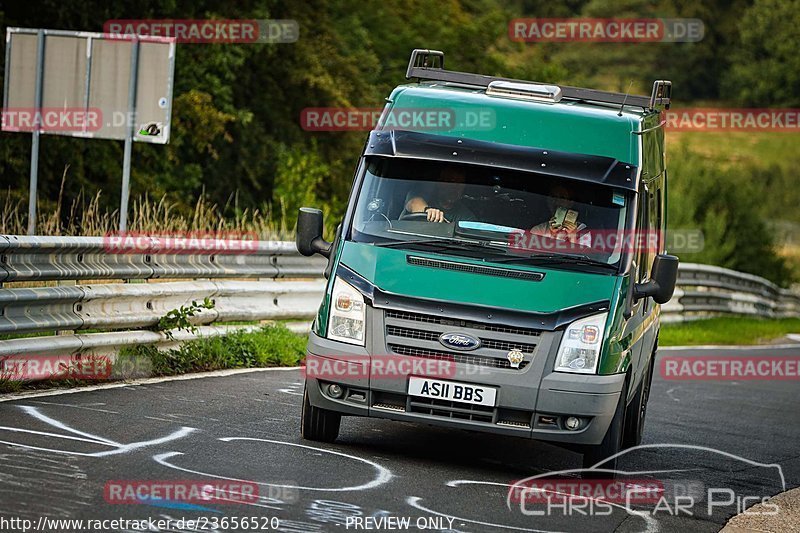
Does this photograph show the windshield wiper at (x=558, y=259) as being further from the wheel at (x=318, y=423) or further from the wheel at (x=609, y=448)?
the wheel at (x=318, y=423)

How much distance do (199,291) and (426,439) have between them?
10.7 feet

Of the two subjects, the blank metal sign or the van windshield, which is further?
the blank metal sign

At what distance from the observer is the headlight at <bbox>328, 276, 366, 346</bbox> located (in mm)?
8883

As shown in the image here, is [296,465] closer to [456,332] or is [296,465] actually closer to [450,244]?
[456,332]

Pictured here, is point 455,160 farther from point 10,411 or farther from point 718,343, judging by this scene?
point 718,343

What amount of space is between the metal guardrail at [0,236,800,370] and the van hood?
2670mm

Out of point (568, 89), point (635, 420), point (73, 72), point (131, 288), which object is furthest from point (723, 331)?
point (131, 288)

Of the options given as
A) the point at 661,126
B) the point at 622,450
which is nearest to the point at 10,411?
the point at 622,450

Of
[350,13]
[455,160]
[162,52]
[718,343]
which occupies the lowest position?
[718,343]

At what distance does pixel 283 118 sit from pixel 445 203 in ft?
87.5

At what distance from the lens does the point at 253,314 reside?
1394cm

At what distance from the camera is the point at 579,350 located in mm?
8711

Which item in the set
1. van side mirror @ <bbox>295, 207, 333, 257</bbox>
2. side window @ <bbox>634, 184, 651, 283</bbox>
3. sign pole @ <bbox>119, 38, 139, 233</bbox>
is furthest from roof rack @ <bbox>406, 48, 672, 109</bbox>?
sign pole @ <bbox>119, 38, 139, 233</bbox>

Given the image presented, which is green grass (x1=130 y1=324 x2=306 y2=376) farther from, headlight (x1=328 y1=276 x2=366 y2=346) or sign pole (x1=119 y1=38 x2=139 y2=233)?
headlight (x1=328 y1=276 x2=366 y2=346)
